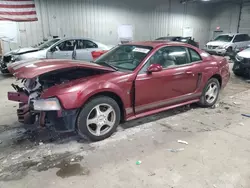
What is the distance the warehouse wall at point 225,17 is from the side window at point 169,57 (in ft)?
56.7

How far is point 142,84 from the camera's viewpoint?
10.2 ft

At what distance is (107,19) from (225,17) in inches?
468

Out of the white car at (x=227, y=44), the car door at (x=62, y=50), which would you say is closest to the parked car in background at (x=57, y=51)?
the car door at (x=62, y=50)

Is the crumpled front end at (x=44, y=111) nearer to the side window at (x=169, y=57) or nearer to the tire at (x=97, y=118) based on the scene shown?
the tire at (x=97, y=118)

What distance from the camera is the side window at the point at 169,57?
330 cm

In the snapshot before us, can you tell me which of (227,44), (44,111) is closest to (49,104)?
(44,111)

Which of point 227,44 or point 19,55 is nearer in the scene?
point 19,55

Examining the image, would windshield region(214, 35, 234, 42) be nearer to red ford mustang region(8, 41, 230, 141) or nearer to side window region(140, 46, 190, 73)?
red ford mustang region(8, 41, 230, 141)

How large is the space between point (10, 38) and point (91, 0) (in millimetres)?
4838

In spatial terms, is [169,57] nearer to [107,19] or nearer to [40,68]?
[40,68]

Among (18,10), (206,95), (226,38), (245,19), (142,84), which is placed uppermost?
(245,19)

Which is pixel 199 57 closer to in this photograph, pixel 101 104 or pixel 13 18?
pixel 101 104

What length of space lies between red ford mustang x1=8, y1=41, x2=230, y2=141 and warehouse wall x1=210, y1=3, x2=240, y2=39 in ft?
55.7

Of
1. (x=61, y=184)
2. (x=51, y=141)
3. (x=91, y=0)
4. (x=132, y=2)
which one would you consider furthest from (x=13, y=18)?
(x=61, y=184)
